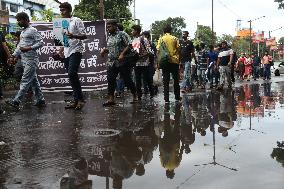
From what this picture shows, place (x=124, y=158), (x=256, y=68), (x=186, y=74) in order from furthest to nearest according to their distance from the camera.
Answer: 1. (x=256, y=68)
2. (x=186, y=74)
3. (x=124, y=158)

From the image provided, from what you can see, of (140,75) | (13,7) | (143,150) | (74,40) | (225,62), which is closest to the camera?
(143,150)

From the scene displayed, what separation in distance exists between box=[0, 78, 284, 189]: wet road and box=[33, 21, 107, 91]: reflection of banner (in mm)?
2685

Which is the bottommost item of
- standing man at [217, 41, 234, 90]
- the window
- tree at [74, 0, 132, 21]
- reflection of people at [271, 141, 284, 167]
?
reflection of people at [271, 141, 284, 167]

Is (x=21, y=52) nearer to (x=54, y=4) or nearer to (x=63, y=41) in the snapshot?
(x=63, y=41)

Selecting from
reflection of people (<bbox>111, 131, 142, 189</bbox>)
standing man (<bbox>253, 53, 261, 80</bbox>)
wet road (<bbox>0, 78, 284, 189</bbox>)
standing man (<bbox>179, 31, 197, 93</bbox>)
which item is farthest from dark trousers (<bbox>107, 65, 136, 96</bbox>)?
standing man (<bbox>253, 53, 261, 80</bbox>)

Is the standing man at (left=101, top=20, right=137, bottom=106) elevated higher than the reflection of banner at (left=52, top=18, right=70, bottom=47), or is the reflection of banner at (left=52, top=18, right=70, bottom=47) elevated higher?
the reflection of banner at (left=52, top=18, right=70, bottom=47)

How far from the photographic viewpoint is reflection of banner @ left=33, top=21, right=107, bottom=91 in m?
10.2

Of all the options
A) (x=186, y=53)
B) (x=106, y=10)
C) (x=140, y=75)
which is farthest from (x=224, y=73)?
(x=106, y=10)

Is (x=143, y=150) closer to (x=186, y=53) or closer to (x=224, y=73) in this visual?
(x=186, y=53)

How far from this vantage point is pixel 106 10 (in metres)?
49.9

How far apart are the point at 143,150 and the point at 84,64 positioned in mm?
6132

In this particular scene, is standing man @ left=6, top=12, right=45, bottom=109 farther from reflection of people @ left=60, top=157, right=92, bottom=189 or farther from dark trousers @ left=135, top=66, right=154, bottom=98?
reflection of people @ left=60, top=157, right=92, bottom=189

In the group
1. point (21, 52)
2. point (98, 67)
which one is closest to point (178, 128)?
point (21, 52)


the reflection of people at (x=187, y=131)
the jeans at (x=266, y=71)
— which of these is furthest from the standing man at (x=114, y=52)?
the jeans at (x=266, y=71)
